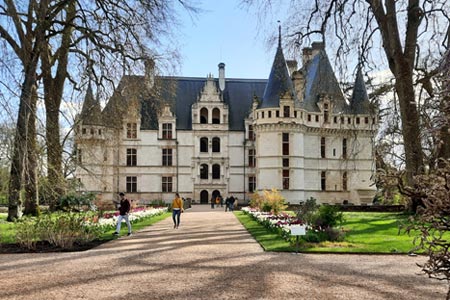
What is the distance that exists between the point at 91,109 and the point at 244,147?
2817cm

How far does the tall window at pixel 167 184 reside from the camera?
144 ft

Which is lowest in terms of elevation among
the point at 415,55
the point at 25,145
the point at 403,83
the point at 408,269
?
the point at 408,269

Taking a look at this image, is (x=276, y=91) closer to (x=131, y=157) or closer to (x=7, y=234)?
(x=131, y=157)

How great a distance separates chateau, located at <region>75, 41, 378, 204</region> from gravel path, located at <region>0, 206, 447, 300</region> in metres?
27.9

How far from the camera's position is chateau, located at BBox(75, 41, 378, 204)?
39.2 meters

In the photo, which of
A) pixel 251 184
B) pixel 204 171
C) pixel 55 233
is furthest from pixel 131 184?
pixel 55 233

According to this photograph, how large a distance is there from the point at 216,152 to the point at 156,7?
29981 millimetres

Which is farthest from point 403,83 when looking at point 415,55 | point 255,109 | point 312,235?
point 255,109

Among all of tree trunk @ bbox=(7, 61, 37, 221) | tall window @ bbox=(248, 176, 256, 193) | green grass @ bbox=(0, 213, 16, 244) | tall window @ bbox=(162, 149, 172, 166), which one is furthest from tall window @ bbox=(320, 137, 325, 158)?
green grass @ bbox=(0, 213, 16, 244)

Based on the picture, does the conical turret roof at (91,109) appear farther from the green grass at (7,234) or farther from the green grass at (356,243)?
the green grass at (356,243)

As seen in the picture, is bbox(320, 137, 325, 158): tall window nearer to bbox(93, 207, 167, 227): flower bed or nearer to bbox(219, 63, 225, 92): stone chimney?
bbox(219, 63, 225, 92): stone chimney

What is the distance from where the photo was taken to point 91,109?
686 inches

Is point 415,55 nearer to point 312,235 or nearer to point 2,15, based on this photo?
point 312,235

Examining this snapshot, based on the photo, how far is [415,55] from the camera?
19906 mm
